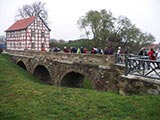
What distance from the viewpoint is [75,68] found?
15.6 meters

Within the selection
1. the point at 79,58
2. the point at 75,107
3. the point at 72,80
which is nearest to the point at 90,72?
the point at 79,58

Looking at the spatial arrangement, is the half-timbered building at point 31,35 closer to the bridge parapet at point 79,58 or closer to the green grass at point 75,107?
the bridge parapet at point 79,58

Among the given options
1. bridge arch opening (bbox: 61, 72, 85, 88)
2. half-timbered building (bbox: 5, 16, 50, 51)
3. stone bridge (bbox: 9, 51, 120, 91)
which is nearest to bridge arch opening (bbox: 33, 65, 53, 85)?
stone bridge (bbox: 9, 51, 120, 91)

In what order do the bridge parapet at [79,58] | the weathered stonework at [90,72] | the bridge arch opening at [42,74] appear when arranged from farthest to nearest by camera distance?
the bridge arch opening at [42,74] < the bridge parapet at [79,58] < the weathered stonework at [90,72]

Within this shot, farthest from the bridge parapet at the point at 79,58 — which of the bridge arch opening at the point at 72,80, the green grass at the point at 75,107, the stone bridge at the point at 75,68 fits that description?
the green grass at the point at 75,107

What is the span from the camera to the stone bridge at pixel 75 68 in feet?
→ 40.6

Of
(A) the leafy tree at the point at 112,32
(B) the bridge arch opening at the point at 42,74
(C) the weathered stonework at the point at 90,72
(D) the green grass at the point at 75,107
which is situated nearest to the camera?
(D) the green grass at the point at 75,107

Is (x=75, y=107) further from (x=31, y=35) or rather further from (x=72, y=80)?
(x=31, y=35)

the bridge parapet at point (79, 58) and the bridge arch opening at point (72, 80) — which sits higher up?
the bridge parapet at point (79, 58)

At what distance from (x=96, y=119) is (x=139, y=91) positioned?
11.1 feet

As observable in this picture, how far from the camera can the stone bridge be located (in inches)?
488

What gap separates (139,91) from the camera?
29.2 feet

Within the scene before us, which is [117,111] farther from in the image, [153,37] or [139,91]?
[153,37]

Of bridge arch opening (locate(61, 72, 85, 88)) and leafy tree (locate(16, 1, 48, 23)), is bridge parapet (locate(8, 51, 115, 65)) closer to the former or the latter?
bridge arch opening (locate(61, 72, 85, 88))
